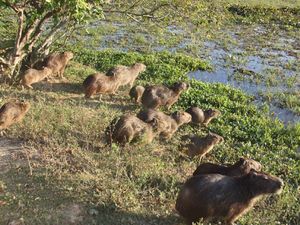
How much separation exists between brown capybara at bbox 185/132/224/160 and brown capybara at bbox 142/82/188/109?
1.74 m

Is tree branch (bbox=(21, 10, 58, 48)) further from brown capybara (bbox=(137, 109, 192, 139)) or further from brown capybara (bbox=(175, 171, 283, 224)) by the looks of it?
brown capybara (bbox=(175, 171, 283, 224))

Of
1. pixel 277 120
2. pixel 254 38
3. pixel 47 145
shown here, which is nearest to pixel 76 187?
pixel 47 145

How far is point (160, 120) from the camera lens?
28.5 ft

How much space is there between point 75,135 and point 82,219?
2.40 metres

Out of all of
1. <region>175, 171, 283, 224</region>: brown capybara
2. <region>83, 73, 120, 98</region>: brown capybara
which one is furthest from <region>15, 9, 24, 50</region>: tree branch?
<region>175, 171, 283, 224</region>: brown capybara

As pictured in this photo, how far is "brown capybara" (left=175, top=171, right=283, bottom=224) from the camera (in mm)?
6008

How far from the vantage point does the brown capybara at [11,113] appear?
7.93 m

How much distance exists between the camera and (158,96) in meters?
10.1

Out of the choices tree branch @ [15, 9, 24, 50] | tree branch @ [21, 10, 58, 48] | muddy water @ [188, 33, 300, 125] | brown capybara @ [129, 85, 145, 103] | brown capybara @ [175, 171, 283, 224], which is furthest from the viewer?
muddy water @ [188, 33, 300, 125]

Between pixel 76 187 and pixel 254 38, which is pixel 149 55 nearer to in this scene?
pixel 254 38

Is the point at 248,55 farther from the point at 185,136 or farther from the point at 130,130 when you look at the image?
the point at 130,130

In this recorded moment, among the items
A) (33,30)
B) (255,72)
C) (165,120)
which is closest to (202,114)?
(165,120)

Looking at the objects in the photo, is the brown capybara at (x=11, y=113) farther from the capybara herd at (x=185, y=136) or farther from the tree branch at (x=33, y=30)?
the tree branch at (x=33, y=30)

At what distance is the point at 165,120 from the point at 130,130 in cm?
110
